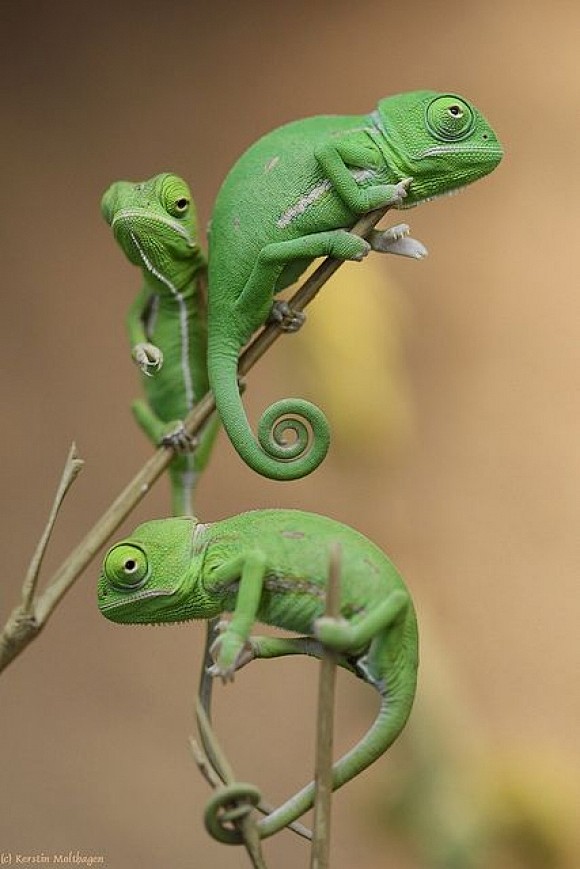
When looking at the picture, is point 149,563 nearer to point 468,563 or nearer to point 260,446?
point 260,446

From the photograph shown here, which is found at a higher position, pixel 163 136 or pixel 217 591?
pixel 163 136

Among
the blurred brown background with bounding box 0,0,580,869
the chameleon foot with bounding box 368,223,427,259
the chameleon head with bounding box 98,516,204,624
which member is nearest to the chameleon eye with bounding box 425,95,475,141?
the chameleon foot with bounding box 368,223,427,259

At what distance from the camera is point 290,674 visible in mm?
2932

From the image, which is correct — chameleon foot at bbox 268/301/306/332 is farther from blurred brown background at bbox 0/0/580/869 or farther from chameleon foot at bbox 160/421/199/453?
blurred brown background at bbox 0/0/580/869

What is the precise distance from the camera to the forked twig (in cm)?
113

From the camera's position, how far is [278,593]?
3.18ft

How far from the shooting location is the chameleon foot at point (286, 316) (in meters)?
1.24

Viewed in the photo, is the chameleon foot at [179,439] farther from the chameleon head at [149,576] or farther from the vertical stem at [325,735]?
the vertical stem at [325,735]

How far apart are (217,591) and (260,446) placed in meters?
0.18

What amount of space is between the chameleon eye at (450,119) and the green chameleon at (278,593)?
0.45 meters

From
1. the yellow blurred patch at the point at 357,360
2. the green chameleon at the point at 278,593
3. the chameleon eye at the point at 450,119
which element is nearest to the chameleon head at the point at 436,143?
the chameleon eye at the point at 450,119

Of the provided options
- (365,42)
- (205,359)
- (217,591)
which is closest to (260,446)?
(217,591)

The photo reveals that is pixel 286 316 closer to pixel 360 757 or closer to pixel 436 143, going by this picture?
pixel 436 143

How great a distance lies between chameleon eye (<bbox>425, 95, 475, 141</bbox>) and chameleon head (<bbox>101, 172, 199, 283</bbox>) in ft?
0.93
